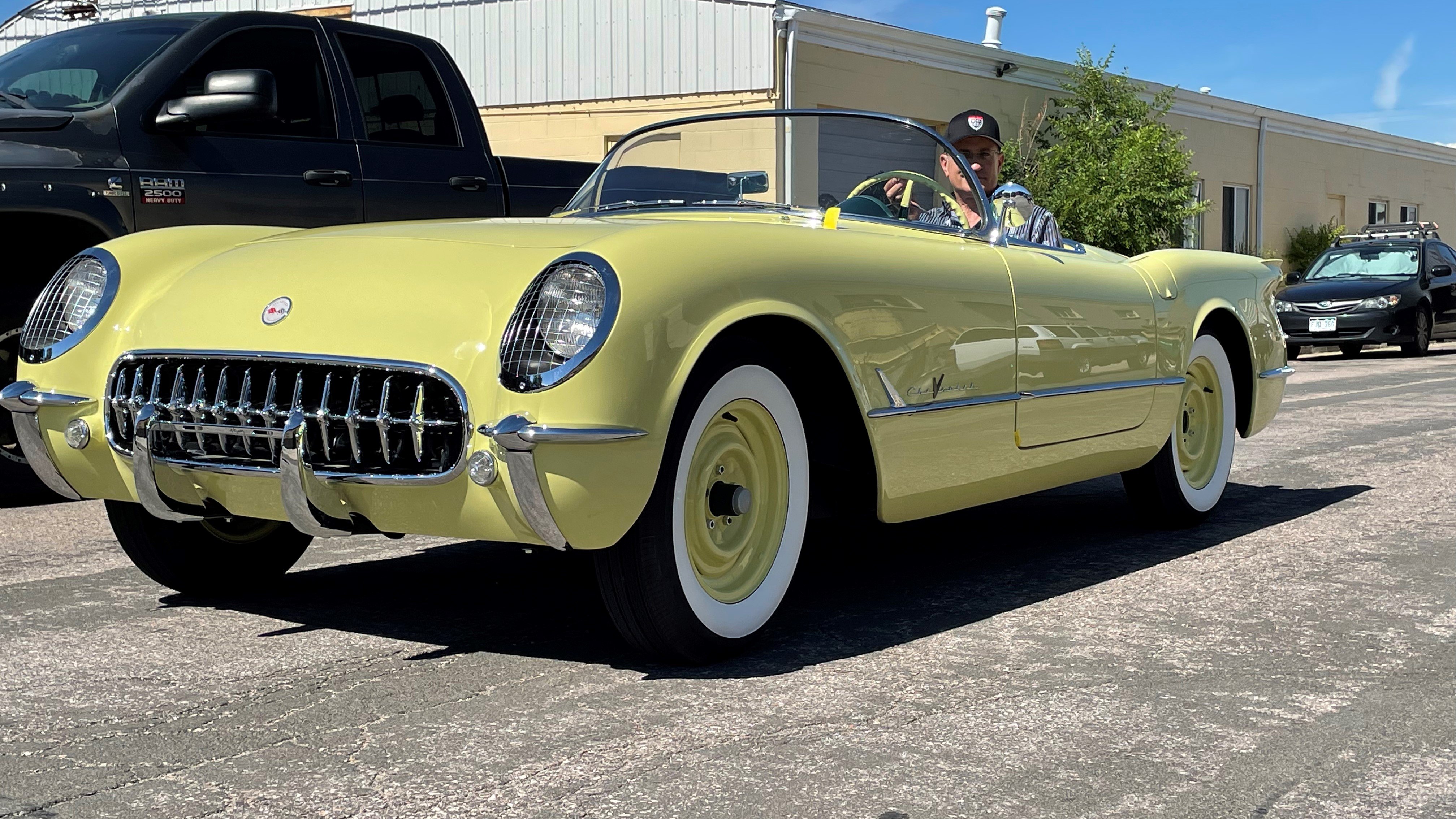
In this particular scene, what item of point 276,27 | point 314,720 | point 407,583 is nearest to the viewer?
point 314,720

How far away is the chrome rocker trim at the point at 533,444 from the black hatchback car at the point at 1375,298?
17515mm

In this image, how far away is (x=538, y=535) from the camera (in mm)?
3479

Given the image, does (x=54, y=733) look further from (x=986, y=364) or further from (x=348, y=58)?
(x=348, y=58)

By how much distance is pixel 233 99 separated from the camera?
6195 mm

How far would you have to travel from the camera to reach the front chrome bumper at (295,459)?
→ 133 inches

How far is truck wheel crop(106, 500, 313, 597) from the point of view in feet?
14.7

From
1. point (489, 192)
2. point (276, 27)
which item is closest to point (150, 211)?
point (276, 27)

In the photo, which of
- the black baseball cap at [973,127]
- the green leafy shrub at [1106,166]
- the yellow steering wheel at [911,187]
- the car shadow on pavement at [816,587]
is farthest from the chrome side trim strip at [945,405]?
the green leafy shrub at [1106,166]

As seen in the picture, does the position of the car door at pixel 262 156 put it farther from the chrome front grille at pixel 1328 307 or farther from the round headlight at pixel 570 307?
the chrome front grille at pixel 1328 307

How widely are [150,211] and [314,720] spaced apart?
359cm

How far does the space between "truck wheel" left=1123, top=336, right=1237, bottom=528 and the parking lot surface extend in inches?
8.2

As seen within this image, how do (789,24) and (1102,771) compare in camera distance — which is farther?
(789,24)

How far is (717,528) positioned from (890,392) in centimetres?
62

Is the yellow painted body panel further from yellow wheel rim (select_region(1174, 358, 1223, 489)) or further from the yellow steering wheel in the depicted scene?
yellow wheel rim (select_region(1174, 358, 1223, 489))
